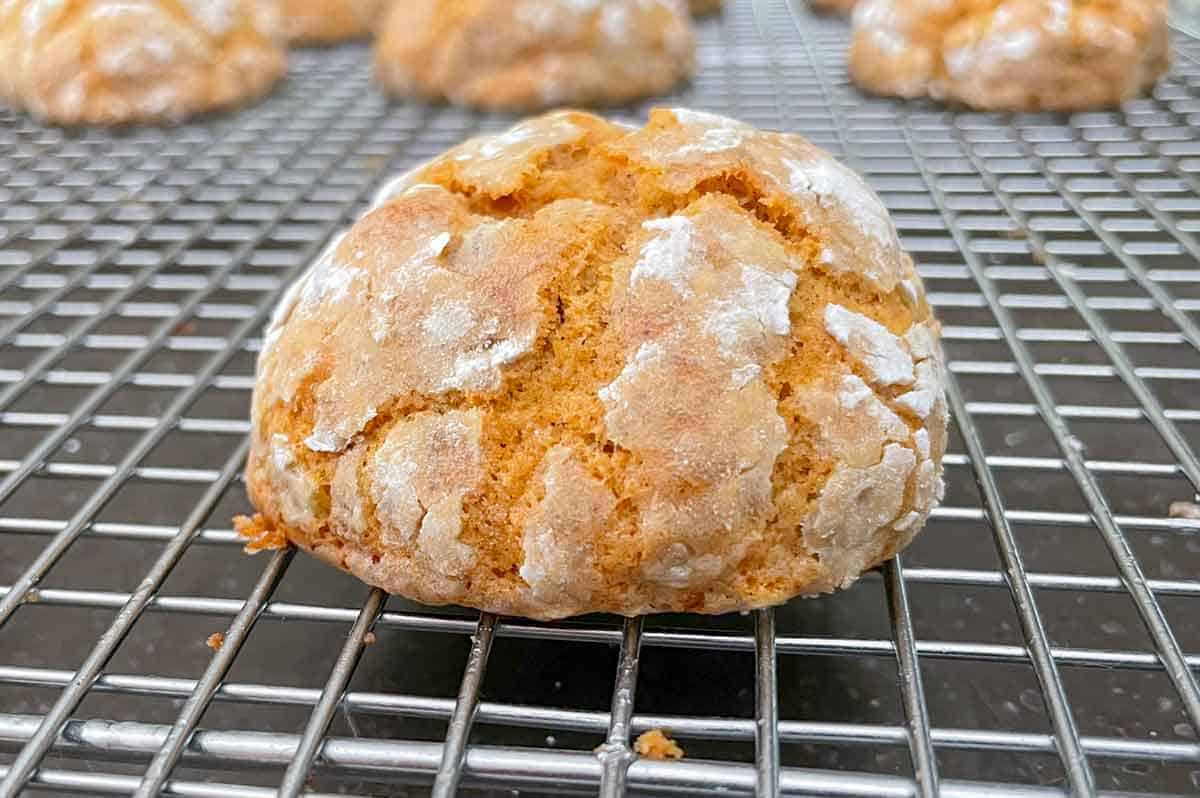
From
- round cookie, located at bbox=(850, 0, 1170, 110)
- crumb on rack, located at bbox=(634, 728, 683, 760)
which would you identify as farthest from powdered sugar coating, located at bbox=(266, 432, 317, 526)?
round cookie, located at bbox=(850, 0, 1170, 110)

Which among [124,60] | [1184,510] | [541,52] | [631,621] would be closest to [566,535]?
[631,621]

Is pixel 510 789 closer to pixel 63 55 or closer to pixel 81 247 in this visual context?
pixel 81 247

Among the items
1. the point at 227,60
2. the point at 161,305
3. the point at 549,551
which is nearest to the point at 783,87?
the point at 227,60

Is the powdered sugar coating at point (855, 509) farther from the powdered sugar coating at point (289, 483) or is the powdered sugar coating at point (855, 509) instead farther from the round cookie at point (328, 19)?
the round cookie at point (328, 19)

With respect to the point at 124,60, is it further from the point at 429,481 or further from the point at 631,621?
the point at 631,621

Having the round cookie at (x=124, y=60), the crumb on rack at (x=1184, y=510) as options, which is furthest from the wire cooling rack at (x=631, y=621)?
the round cookie at (x=124, y=60)

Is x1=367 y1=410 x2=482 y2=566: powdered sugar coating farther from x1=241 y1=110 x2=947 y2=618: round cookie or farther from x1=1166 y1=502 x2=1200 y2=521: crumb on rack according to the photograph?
x1=1166 y1=502 x2=1200 y2=521: crumb on rack
